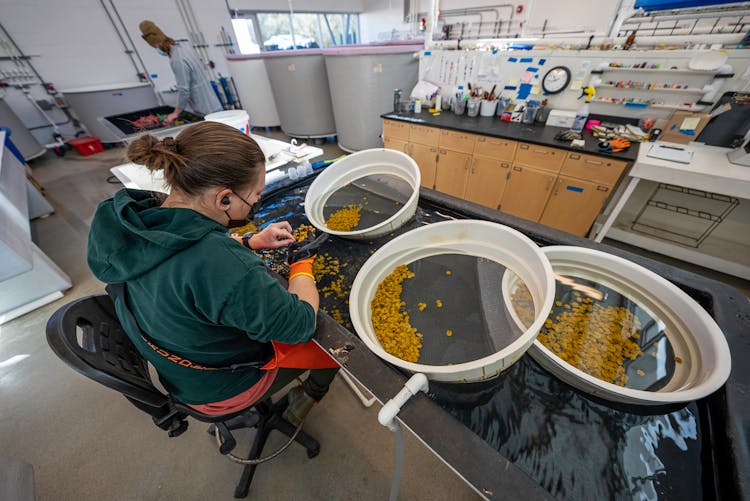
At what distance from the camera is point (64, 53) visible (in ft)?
14.7

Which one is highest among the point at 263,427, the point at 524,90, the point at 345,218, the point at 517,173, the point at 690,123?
the point at 524,90

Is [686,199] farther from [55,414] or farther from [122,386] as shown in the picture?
[55,414]

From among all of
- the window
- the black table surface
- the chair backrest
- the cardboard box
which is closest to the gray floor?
the chair backrest

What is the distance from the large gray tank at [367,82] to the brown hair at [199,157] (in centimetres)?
300

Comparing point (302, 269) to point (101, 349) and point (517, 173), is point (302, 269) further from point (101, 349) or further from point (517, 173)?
point (517, 173)

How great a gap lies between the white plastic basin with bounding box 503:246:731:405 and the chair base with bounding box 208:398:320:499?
1138 mm

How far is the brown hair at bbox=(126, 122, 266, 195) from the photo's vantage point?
0.66 m

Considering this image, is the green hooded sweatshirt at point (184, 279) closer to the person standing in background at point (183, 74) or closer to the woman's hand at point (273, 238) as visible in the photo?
the woman's hand at point (273, 238)

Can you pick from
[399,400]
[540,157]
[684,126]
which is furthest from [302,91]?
[399,400]

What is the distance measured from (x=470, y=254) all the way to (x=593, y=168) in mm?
1533

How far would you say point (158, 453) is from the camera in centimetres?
133

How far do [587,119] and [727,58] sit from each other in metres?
0.71

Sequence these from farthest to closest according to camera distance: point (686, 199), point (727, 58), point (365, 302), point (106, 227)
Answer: point (686, 199) < point (727, 58) < point (365, 302) < point (106, 227)

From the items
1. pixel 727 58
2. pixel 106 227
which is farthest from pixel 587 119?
pixel 106 227
